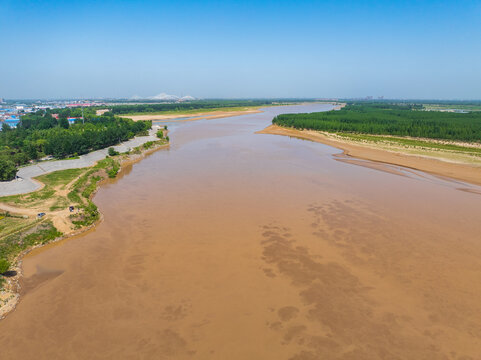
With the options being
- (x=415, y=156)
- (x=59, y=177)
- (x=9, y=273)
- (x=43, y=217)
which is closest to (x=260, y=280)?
(x=9, y=273)

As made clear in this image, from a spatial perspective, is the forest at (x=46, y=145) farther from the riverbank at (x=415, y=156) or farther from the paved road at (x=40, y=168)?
the riverbank at (x=415, y=156)

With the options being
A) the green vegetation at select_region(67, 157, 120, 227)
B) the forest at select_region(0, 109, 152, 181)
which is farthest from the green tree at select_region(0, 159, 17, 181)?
the green vegetation at select_region(67, 157, 120, 227)

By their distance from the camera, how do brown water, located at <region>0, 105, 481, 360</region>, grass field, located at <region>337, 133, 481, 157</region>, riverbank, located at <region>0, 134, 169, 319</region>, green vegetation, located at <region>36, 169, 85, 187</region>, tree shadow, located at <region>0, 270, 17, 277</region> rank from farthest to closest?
grass field, located at <region>337, 133, 481, 157</region>
green vegetation, located at <region>36, 169, 85, 187</region>
riverbank, located at <region>0, 134, 169, 319</region>
tree shadow, located at <region>0, 270, 17, 277</region>
brown water, located at <region>0, 105, 481, 360</region>

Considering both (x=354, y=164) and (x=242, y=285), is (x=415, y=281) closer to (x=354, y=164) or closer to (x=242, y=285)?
(x=242, y=285)

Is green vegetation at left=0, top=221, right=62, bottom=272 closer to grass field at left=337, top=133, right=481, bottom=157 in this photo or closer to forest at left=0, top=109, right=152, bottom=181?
forest at left=0, top=109, right=152, bottom=181

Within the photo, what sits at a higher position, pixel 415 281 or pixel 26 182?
pixel 26 182

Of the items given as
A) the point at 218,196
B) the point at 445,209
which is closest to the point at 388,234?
the point at 445,209

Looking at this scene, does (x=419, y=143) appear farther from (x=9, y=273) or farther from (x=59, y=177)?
(x=9, y=273)
